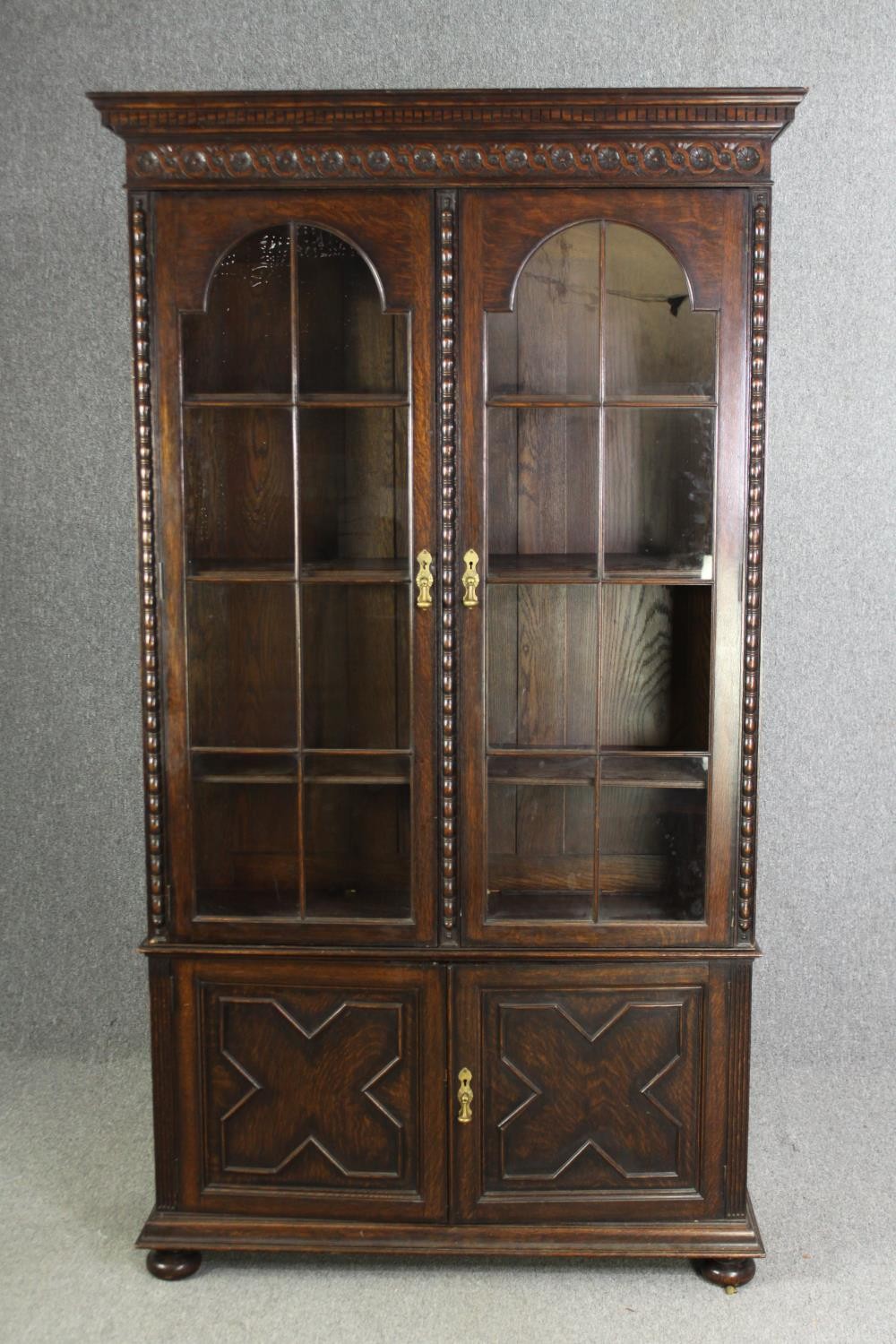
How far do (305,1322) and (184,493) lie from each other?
135 cm

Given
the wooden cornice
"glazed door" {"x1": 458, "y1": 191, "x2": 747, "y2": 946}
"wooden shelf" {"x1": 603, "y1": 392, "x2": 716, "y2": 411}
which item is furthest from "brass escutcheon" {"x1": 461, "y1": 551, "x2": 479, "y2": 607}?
the wooden cornice

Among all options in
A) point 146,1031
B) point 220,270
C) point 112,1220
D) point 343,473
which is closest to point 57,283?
point 220,270

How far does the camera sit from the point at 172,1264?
2148 mm

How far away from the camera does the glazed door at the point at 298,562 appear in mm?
2002

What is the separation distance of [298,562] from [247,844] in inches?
18.8

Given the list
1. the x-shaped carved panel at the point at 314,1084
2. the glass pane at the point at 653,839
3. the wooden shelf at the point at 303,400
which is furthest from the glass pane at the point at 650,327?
the x-shaped carved panel at the point at 314,1084

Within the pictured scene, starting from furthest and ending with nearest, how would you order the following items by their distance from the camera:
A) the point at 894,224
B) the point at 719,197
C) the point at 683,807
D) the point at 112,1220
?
the point at 894,224
the point at 112,1220
the point at 683,807
the point at 719,197

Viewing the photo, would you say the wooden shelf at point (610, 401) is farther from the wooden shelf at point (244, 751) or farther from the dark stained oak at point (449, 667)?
the wooden shelf at point (244, 751)

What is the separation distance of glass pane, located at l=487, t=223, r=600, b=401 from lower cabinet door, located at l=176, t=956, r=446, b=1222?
0.97 metres

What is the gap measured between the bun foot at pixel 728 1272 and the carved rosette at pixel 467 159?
5.80ft

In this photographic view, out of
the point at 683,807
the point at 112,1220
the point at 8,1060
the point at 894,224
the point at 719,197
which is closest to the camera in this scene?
the point at 719,197

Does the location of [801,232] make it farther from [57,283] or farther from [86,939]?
[86,939]

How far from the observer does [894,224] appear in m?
2.69

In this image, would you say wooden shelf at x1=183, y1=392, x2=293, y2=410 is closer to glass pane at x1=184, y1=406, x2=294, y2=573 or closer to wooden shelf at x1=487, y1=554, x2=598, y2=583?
glass pane at x1=184, y1=406, x2=294, y2=573
